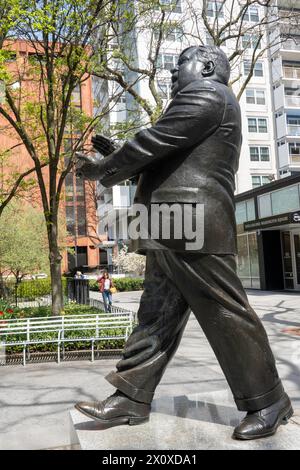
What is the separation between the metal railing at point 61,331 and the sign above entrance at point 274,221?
11190 millimetres

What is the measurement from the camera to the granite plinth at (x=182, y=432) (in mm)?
2635

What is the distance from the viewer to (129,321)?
376 inches

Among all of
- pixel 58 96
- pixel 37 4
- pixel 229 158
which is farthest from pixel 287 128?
pixel 229 158

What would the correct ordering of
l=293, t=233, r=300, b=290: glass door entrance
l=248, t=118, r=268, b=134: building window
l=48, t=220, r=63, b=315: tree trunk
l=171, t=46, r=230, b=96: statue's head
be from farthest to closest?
1. l=248, t=118, r=268, b=134: building window
2. l=293, t=233, r=300, b=290: glass door entrance
3. l=48, t=220, r=63, b=315: tree trunk
4. l=171, t=46, r=230, b=96: statue's head

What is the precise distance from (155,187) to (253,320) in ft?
3.55

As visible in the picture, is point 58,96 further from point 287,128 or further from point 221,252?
point 287,128

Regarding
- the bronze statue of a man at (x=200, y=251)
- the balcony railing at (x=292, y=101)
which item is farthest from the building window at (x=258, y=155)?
the bronze statue of a man at (x=200, y=251)

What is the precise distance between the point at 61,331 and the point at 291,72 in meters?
36.0

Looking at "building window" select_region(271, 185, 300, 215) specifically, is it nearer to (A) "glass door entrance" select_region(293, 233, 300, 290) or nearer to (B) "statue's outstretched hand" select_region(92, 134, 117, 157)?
(A) "glass door entrance" select_region(293, 233, 300, 290)

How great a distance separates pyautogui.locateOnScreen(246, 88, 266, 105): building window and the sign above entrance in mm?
19637

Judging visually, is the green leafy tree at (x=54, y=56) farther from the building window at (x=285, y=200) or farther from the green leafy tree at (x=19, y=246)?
the green leafy tree at (x=19, y=246)

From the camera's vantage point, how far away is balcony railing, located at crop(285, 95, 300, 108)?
38.3 m

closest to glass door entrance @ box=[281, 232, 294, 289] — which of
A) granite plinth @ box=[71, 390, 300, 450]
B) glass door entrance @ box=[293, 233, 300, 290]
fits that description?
glass door entrance @ box=[293, 233, 300, 290]
